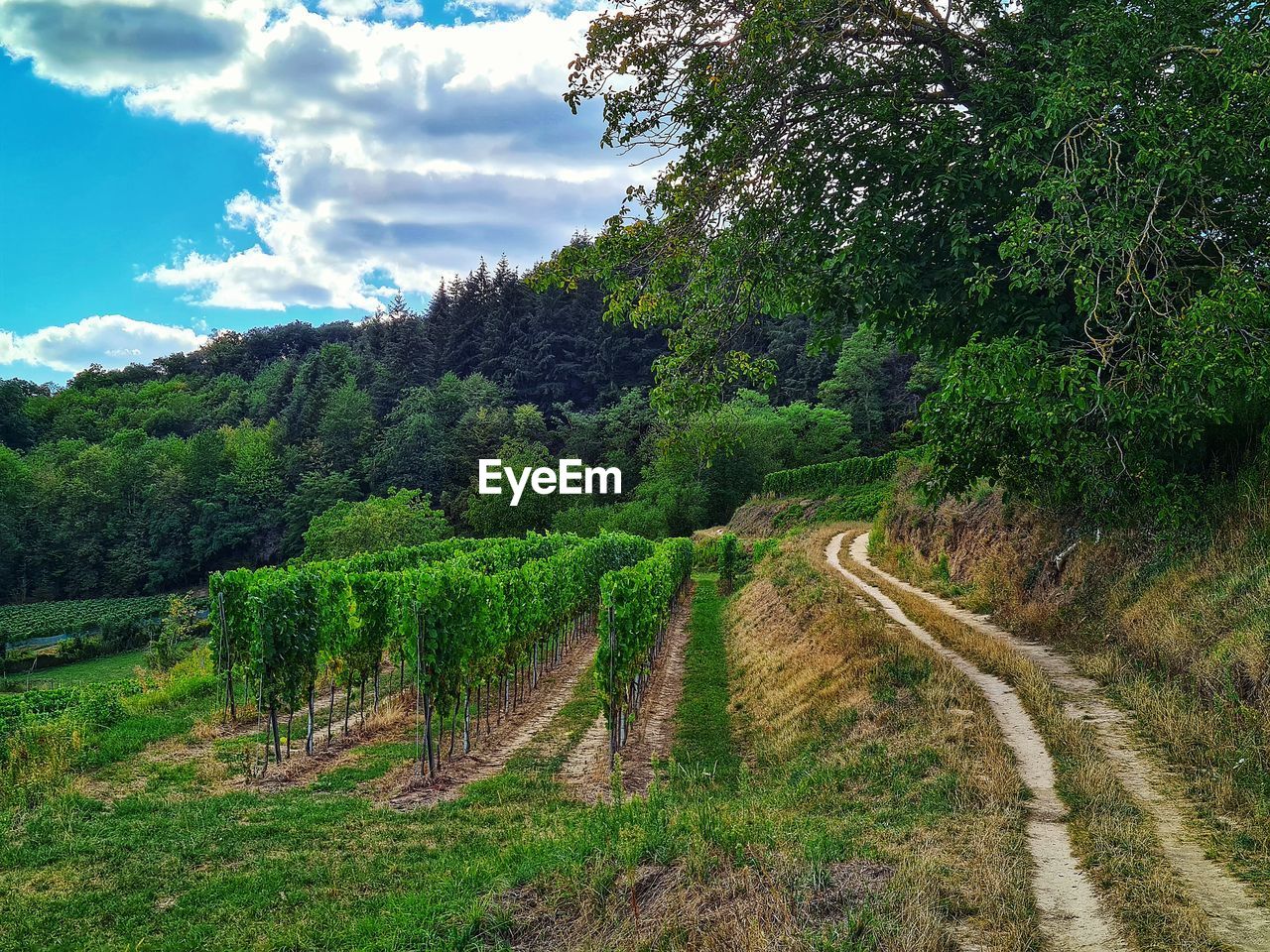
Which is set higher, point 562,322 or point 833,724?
point 562,322

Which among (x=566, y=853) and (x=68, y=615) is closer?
(x=566, y=853)

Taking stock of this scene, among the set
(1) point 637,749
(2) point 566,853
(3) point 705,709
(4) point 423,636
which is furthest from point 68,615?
(2) point 566,853

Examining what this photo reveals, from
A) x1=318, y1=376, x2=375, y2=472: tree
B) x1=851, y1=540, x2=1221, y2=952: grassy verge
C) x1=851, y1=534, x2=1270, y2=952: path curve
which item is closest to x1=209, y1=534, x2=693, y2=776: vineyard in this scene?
x1=851, y1=540, x2=1221, y2=952: grassy verge

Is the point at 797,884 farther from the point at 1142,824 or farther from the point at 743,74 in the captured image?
the point at 743,74

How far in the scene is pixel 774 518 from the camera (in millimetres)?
55094

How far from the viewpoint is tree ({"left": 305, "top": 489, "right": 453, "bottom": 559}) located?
168 feet

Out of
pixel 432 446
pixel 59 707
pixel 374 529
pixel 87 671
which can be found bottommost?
pixel 87 671

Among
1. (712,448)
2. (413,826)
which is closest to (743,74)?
(712,448)

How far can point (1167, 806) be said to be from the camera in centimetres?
607

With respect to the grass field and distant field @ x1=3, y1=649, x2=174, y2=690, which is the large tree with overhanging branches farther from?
distant field @ x1=3, y1=649, x2=174, y2=690

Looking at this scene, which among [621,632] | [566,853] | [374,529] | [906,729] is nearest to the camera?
[566,853]

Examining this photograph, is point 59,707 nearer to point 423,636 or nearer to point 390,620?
point 390,620

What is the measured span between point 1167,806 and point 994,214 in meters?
7.88

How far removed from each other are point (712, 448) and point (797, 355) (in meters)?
71.9
